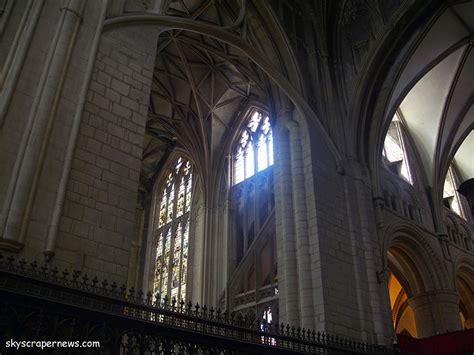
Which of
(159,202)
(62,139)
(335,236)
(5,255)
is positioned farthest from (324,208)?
(159,202)

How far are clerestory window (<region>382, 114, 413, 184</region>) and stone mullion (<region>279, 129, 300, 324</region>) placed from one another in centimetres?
578

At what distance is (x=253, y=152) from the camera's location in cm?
1773

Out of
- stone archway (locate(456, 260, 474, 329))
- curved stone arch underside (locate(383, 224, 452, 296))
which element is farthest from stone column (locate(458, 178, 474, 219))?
stone archway (locate(456, 260, 474, 329))

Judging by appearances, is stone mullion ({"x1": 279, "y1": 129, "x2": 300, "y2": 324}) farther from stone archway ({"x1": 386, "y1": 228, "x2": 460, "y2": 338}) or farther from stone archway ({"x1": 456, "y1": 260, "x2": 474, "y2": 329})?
stone archway ({"x1": 456, "y1": 260, "x2": 474, "y2": 329})

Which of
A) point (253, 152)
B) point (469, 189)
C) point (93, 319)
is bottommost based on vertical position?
point (93, 319)

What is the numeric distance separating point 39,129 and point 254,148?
11.7m

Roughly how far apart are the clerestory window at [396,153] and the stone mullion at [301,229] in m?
5.58

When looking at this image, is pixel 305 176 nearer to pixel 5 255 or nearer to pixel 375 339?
pixel 375 339

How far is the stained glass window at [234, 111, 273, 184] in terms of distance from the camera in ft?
56.2

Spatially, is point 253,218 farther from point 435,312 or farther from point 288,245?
point 435,312

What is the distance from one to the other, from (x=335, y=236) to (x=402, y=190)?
5.66m

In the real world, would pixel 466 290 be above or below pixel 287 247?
above

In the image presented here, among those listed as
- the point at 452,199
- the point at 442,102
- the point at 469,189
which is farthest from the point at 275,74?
the point at 452,199

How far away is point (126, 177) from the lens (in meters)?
7.36
